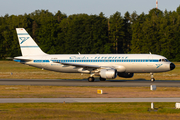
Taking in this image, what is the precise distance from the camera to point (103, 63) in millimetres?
43906

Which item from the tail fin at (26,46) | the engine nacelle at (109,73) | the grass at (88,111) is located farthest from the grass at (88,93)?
the tail fin at (26,46)

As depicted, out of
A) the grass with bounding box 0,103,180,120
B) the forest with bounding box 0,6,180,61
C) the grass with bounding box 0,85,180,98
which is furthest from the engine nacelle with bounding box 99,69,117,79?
the forest with bounding box 0,6,180,61

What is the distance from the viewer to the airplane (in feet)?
141

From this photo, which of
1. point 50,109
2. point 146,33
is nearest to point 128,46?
point 146,33

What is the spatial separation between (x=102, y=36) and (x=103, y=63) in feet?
284

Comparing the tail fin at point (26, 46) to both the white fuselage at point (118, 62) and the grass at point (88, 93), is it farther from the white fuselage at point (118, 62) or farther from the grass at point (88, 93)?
the grass at point (88, 93)

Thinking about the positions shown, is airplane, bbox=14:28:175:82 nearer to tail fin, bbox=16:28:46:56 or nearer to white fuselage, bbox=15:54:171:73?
white fuselage, bbox=15:54:171:73

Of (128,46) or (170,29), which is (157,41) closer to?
(170,29)

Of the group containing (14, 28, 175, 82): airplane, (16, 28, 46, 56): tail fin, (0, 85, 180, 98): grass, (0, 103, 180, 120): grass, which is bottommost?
(0, 85, 180, 98): grass

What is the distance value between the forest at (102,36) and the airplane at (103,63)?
7237cm

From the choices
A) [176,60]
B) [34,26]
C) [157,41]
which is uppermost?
[34,26]

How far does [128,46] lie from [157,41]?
66.9 ft

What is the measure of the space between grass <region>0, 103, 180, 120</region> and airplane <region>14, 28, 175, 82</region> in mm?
19756

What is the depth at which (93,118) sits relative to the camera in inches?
654
